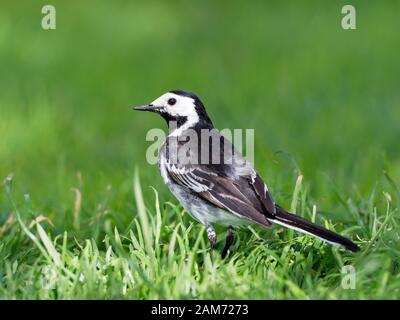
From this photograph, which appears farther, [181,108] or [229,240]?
[181,108]

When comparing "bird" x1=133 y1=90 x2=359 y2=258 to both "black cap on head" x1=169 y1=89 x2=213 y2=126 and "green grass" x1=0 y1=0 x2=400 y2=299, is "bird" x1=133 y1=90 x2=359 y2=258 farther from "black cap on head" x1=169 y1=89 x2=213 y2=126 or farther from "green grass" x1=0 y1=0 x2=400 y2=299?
"green grass" x1=0 y1=0 x2=400 y2=299

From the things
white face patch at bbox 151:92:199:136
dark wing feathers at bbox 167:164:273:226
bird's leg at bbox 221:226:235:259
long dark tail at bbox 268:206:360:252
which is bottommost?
bird's leg at bbox 221:226:235:259

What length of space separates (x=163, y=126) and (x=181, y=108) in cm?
446

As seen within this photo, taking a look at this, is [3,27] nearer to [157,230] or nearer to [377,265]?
[157,230]

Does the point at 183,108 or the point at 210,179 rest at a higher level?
the point at 183,108

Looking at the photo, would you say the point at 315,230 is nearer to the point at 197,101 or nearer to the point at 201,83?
the point at 197,101

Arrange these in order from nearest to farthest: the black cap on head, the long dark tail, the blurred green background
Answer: the long dark tail < the black cap on head < the blurred green background

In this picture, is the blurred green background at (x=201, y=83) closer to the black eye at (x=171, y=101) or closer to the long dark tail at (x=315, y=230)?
the black eye at (x=171, y=101)

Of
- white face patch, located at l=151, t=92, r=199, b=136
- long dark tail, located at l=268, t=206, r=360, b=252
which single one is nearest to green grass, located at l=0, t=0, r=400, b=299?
long dark tail, located at l=268, t=206, r=360, b=252

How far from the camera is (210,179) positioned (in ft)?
19.1

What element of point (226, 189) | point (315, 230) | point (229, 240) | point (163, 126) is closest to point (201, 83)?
point (163, 126)

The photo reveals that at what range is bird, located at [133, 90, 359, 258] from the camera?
18.3 ft

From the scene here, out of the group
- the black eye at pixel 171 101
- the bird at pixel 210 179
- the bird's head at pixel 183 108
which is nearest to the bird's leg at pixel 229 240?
the bird at pixel 210 179

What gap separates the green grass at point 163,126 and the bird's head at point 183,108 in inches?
26.6
